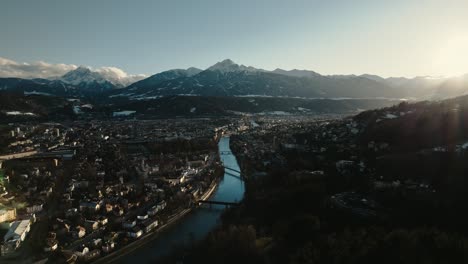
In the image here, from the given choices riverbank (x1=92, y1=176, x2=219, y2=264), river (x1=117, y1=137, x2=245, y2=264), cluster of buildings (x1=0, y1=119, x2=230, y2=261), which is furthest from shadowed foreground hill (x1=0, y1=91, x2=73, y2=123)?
riverbank (x1=92, y1=176, x2=219, y2=264)

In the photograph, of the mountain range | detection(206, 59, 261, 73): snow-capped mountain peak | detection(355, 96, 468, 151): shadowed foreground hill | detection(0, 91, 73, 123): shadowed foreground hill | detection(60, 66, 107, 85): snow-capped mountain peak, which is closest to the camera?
detection(355, 96, 468, 151): shadowed foreground hill

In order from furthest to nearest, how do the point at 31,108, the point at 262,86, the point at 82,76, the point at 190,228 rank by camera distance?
the point at 82,76 → the point at 262,86 → the point at 31,108 → the point at 190,228

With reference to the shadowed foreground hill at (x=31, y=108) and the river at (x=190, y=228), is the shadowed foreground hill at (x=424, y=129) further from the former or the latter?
the shadowed foreground hill at (x=31, y=108)

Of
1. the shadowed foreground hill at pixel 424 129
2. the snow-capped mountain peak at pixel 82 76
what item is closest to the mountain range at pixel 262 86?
the snow-capped mountain peak at pixel 82 76

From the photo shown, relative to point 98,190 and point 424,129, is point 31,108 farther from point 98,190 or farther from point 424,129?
point 424,129

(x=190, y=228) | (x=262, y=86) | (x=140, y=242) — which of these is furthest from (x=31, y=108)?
(x=262, y=86)

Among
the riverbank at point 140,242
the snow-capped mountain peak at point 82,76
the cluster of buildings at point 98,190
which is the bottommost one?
the riverbank at point 140,242

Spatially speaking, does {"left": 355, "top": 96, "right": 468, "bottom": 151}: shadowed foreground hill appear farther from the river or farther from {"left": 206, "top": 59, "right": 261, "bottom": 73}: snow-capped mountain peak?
{"left": 206, "top": 59, "right": 261, "bottom": 73}: snow-capped mountain peak

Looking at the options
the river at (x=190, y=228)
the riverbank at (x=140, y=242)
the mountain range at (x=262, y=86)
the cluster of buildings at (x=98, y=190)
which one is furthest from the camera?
the mountain range at (x=262, y=86)

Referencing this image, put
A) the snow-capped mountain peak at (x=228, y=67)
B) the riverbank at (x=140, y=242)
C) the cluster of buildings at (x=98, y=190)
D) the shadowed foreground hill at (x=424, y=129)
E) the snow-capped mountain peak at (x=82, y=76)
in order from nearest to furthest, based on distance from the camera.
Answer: the riverbank at (x=140, y=242), the cluster of buildings at (x=98, y=190), the shadowed foreground hill at (x=424, y=129), the snow-capped mountain peak at (x=228, y=67), the snow-capped mountain peak at (x=82, y=76)
